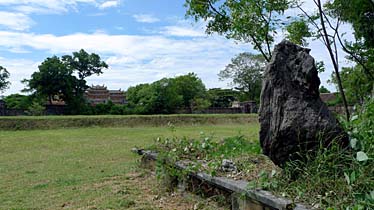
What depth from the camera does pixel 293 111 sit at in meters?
2.13

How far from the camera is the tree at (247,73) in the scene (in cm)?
3188

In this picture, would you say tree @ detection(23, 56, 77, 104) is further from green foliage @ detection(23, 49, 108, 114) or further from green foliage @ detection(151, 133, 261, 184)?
green foliage @ detection(151, 133, 261, 184)

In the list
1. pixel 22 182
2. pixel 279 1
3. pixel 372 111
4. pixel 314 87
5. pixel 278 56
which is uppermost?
pixel 279 1

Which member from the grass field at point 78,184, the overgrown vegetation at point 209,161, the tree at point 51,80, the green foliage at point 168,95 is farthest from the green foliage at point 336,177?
the tree at point 51,80

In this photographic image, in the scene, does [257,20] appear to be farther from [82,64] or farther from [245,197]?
[82,64]

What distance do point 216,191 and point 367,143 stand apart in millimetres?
1165

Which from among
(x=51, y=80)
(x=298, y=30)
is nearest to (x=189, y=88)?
(x=51, y=80)

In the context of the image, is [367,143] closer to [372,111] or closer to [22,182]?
[372,111]

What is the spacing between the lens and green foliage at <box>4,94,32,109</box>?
863 inches

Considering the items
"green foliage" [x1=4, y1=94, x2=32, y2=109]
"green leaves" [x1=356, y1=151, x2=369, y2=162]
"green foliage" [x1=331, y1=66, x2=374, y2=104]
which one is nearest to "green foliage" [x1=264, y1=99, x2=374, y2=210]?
"green leaves" [x1=356, y1=151, x2=369, y2=162]

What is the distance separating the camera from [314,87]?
85.8 inches

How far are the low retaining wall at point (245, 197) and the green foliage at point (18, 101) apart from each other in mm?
21503

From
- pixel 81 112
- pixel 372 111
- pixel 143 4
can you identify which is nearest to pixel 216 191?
pixel 372 111

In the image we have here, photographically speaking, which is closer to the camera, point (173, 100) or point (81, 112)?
point (81, 112)
